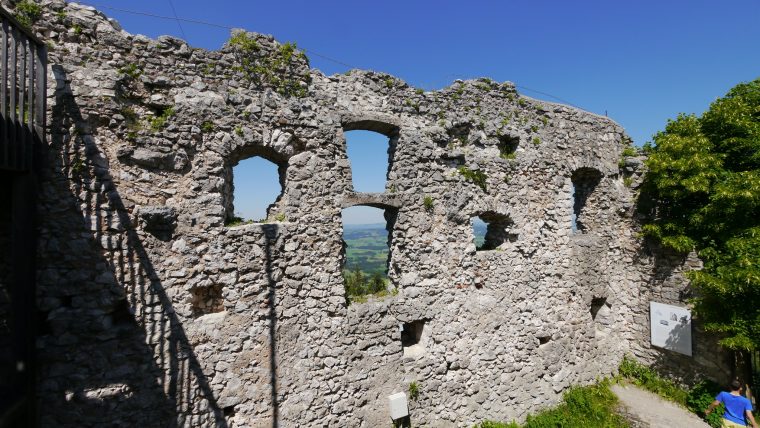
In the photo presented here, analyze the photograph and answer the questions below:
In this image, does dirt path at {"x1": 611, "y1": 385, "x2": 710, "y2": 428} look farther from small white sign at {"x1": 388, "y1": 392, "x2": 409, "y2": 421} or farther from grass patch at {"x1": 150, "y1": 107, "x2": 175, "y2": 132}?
grass patch at {"x1": 150, "y1": 107, "x2": 175, "y2": 132}

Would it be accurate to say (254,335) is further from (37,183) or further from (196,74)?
(196,74)

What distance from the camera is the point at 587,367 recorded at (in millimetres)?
9102

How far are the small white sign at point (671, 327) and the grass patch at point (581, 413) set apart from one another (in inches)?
74.9

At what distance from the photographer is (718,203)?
313 inches

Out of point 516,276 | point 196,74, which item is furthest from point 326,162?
point 516,276

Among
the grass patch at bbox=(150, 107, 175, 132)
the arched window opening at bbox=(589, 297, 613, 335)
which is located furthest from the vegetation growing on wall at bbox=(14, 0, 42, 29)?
the arched window opening at bbox=(589, 297, 613, 335)

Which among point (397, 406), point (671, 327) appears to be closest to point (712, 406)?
point (671, 327)

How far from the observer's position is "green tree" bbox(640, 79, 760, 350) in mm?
7375

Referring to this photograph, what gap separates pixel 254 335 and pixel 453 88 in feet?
21.0

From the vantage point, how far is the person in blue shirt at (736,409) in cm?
701

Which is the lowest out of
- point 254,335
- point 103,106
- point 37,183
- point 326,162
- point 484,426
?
point 484,426

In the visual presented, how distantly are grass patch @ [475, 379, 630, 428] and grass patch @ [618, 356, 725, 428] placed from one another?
1087 mm

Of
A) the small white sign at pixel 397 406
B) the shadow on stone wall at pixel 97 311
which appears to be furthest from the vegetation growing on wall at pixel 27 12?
Result: the small white sign at pixel 397 406

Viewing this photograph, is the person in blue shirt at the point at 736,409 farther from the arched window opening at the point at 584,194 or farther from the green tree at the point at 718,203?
the arched window opening at the point at 584,194
